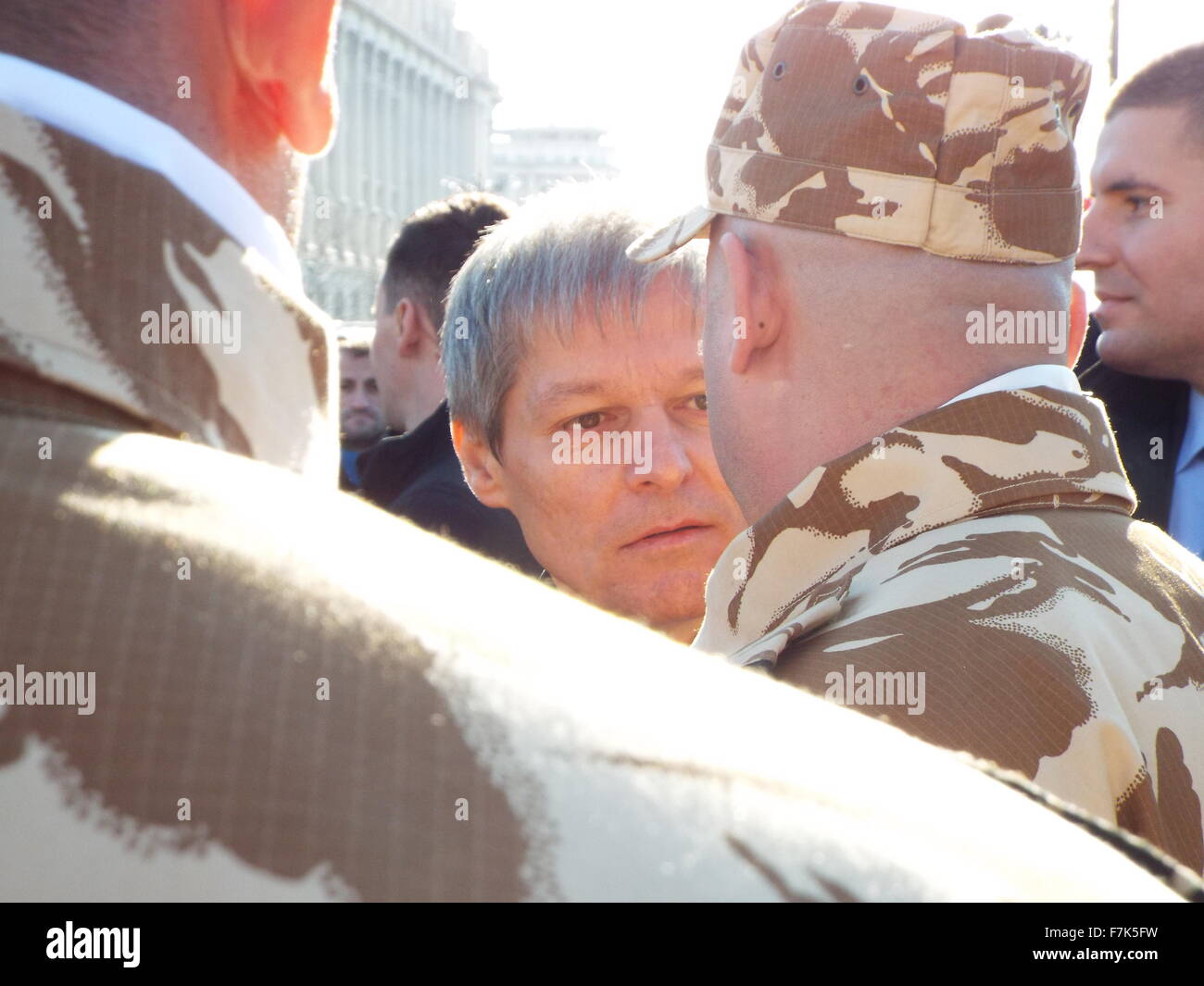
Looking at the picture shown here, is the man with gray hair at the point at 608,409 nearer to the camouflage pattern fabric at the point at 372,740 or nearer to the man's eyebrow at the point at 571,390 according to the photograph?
the man's eyebrow at the point at 571,390

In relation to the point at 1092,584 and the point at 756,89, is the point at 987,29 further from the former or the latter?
the point at 1092,584

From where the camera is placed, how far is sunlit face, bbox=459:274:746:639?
2.70 m

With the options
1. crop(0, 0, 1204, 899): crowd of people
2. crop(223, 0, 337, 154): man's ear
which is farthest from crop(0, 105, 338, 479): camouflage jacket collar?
crop(223, 0, 337, 154): man's ear

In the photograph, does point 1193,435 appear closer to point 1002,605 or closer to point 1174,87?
point 1174,87

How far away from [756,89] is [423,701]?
1.57 m

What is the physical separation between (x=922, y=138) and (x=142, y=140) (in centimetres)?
122

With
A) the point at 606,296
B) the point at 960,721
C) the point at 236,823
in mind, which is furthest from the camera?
the point at 606,296

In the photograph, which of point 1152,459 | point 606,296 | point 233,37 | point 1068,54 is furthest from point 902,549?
point 1152,459

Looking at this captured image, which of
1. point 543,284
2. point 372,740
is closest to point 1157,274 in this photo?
point 543,284

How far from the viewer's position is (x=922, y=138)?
180 centimetres

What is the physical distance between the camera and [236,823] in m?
0.52

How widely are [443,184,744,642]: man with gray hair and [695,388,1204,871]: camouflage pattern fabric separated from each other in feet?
3.04

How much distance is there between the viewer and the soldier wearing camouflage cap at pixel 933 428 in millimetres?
1370

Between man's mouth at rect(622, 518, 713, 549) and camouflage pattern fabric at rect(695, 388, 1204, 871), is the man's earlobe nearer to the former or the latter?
man's mouth at rect(622, 518, 713, 549)
